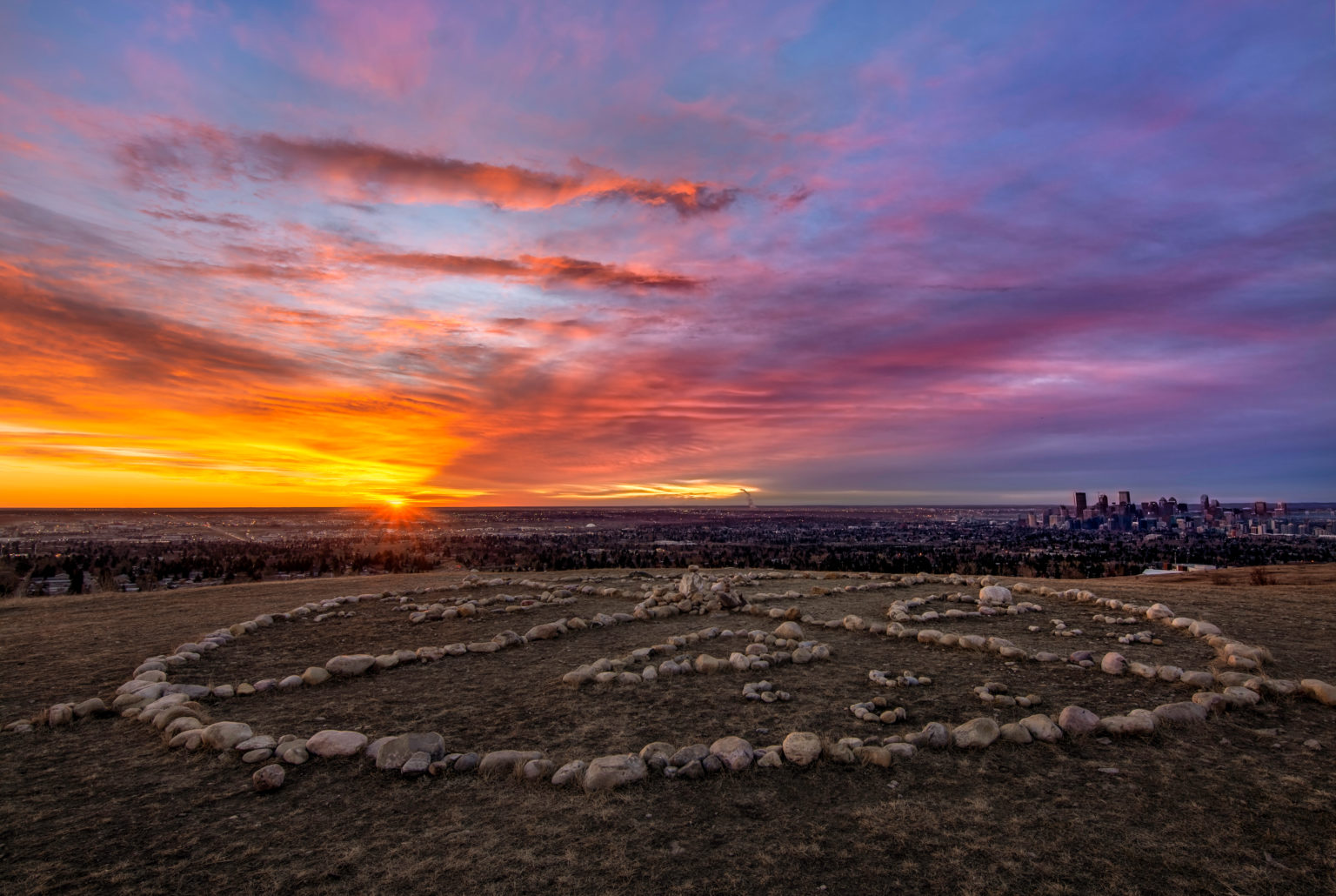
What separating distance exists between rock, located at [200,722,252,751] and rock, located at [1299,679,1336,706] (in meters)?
14.7

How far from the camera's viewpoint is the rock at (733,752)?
719 centimetres

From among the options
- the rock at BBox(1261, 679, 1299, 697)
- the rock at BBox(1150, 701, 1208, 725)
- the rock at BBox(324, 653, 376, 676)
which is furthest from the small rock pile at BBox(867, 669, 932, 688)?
the rock at BBox(324, 653, 376, 676)

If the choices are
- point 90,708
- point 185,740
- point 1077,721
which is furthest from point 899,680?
point 90,708

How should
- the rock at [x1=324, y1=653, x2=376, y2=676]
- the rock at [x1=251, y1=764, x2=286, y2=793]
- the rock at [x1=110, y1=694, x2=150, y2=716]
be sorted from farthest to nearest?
the rock at [x1=324, y1=653, x2=376, y2=676]
the rock at [x1=110, y1=694, x2=150, y2=716]
the rock at [x1=251, y1=764, x2=286, y2=793]

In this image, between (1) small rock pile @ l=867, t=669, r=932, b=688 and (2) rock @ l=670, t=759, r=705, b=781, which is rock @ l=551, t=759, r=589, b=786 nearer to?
(2) rock @ l=670, t=759, r=705, b=781

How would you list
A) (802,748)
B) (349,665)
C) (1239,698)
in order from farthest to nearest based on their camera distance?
(349,665) < (1239,698) < (802,748)

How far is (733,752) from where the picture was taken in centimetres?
729

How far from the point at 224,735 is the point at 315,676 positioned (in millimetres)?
3064

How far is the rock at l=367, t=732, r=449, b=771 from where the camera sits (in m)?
7.41

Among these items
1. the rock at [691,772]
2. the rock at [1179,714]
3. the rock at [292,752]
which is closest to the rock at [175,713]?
the rock at [292,752]

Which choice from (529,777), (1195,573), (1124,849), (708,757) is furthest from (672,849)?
(1195,573)

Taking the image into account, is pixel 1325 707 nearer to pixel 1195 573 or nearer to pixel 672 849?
pixel 672 849

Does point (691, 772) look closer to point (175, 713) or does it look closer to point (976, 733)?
point (976, 733)

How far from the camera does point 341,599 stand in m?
19.8
